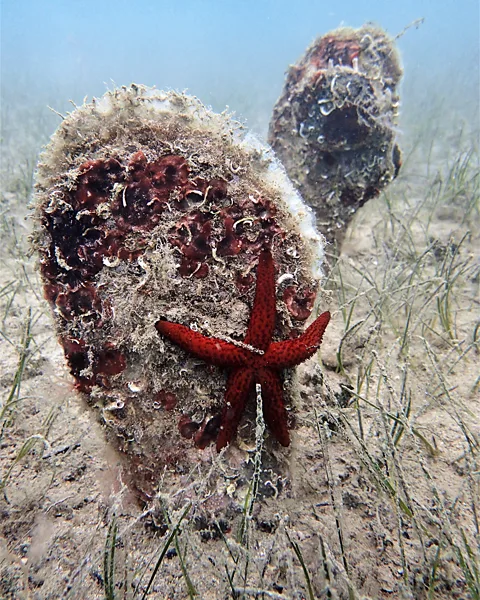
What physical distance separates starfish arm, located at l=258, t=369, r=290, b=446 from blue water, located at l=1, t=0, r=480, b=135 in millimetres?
16365

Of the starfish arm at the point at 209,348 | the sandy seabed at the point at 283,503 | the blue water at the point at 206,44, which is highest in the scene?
the blue water at the point at 206,44

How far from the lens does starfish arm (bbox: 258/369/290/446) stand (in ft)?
6.66

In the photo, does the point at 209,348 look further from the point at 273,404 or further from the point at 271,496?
the point at 271,496

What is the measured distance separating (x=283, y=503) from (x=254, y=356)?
1096 millimetres

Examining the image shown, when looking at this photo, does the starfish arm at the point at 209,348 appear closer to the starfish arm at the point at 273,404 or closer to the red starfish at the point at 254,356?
the red starfish at the point at 254,356

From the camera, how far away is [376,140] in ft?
15.7

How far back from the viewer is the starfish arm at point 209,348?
1997 mm

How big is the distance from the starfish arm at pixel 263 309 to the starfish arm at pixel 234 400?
19 centimetres

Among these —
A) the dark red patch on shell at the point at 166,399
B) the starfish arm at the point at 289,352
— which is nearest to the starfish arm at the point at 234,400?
the starfish arm at the point at 289,352

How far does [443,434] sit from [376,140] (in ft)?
12.5

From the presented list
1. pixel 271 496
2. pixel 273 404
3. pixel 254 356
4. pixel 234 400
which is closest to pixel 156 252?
pixel 254 356

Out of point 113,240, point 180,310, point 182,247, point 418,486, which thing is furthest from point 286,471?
point 113,240

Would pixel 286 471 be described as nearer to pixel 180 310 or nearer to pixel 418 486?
pixel 418 486

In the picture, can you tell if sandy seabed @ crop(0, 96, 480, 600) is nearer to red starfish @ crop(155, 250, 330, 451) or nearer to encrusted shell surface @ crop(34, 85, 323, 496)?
red starfish @ crop(155, 250, 330, 451)
